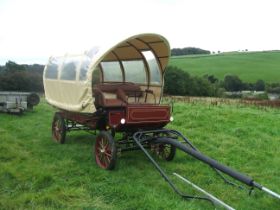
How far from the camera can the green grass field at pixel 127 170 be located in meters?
5.81

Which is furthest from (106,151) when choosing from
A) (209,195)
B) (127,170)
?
(209,195)

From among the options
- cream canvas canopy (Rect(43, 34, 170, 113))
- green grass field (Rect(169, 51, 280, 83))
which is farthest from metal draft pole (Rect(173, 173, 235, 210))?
green grass field (Rect(169, 51, 280, 83))

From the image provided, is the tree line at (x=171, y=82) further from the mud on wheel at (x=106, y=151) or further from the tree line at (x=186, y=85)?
the mud on wheel at (x=106, y=151)

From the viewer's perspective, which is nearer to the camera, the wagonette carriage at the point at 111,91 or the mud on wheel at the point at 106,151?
the mud on wheel at the point at 106,151

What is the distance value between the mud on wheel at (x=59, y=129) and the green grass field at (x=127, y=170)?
0.79 feet

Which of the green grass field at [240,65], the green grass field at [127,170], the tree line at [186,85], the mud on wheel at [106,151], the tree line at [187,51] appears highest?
the tree line at [187,51]

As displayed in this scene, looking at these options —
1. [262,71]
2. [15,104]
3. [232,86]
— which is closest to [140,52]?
[15,104]

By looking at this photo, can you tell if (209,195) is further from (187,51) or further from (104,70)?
(187,51)

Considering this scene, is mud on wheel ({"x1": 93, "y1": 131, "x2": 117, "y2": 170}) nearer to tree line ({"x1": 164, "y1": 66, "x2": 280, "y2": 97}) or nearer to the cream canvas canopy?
the cream canvas canopy

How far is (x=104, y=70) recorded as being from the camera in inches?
442

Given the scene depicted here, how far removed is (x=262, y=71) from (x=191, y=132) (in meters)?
48.3

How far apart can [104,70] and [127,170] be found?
446 cm

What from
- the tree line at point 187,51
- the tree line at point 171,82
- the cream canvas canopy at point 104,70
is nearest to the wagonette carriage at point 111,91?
the cream canvas canopy at point 104,70

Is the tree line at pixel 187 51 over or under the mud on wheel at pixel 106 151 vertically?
over
